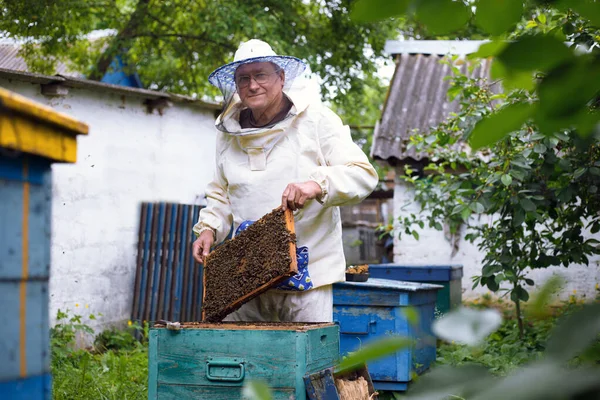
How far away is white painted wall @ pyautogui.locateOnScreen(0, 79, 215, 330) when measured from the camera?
5980 millimetres

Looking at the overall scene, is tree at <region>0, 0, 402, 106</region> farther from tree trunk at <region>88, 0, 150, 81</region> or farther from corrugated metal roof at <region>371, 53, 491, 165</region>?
corrugated metal roof at <region>371, 53, 491, 165</region>

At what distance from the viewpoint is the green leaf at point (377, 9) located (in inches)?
24.7

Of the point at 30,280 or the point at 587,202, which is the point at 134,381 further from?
the point at 30,280

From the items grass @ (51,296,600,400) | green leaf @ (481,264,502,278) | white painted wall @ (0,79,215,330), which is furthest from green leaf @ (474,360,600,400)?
white painted wall @ (0,79,215,330)

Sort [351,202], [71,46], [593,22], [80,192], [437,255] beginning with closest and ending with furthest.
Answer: [593,22] → [351,202] → [80,192] → [437,255] → [71,46]

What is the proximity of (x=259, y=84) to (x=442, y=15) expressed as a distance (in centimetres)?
249

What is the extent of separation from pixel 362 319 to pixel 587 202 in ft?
4.87

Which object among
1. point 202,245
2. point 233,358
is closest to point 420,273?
point 202,245

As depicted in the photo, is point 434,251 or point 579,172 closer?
point 579,172

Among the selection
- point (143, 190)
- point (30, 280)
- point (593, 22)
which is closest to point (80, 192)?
point (143, 190)

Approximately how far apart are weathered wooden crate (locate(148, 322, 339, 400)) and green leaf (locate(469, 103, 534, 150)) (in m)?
1.93

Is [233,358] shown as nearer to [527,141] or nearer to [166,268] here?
[527,141]

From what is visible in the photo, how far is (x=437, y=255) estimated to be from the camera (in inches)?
324

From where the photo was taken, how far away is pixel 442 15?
650 millimetres
